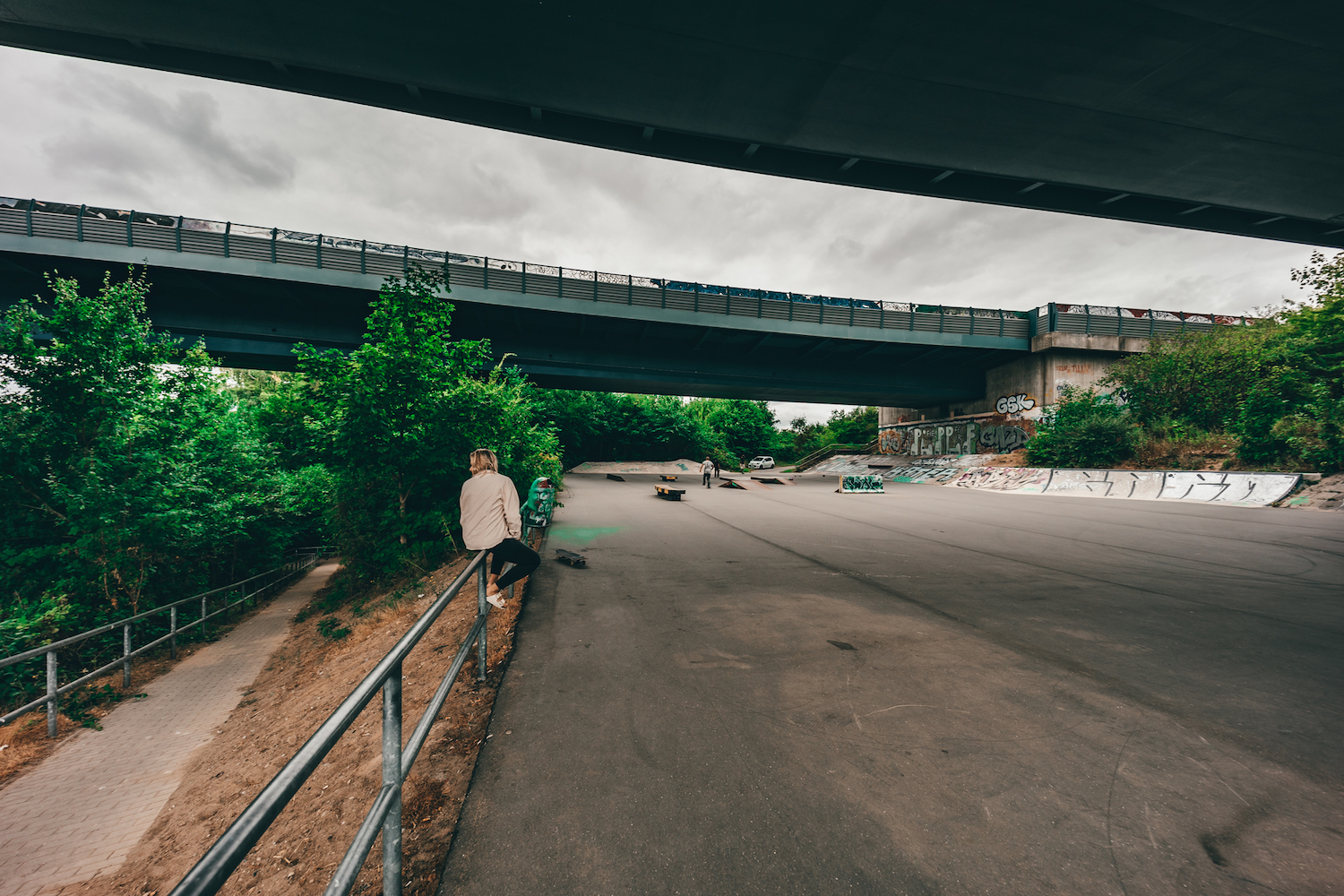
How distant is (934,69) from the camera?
572 centimetres

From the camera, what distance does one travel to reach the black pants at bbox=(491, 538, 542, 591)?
202 inches

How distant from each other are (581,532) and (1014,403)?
29507 millimetres

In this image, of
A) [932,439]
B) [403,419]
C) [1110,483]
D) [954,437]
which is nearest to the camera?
[403,419]

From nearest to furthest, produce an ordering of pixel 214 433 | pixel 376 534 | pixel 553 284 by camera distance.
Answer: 1. pixel 376 534
2. pixel 214 433
3. pixel 553 284

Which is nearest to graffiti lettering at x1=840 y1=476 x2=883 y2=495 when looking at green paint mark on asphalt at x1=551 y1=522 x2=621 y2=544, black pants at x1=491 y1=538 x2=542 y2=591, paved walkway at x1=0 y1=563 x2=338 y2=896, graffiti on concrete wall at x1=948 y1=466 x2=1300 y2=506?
graffiti on concrete wall at x1=948 y1=466 x2=1300 y2=506

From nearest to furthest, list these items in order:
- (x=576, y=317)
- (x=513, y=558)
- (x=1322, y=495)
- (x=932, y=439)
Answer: (x=513, y=558) < (x=1322, y=495) < (x=576, y=317) < (x=932, y=439)

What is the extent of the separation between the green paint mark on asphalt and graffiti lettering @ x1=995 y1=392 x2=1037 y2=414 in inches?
1099

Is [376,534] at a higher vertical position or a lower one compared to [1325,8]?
lower

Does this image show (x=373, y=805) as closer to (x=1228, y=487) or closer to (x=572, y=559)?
(x=572, y=559)

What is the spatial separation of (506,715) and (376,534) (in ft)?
23.9

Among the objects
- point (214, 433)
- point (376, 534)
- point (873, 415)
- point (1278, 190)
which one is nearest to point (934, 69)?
point (1278, 190)

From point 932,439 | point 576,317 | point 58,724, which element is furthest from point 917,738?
point 932,439

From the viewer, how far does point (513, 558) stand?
205 inches

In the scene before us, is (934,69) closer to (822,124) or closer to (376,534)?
(822,124)
